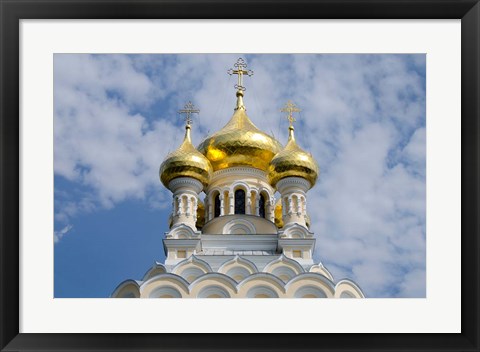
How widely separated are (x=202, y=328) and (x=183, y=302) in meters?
0.37

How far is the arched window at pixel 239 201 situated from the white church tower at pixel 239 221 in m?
0.02

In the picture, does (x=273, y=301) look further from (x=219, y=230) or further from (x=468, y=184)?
(x=219, y=230)

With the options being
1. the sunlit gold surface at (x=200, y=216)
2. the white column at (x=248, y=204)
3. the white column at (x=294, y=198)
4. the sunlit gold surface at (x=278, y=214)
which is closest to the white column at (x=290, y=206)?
the white column at (x=294, y=198)

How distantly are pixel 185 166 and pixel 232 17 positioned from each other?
350 inches

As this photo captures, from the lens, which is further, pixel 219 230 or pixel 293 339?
pixel 219 230

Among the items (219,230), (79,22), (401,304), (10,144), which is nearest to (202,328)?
(401,304)

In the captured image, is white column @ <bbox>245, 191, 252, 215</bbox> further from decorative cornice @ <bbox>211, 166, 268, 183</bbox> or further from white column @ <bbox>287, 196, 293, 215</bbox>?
white column @ <bbox>287, 196, 293, 215</bbox>

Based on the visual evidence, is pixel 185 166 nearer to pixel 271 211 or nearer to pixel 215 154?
pixel 215 154

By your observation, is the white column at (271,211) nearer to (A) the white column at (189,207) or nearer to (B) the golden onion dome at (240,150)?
(B) the golden onion dome at (240,150)

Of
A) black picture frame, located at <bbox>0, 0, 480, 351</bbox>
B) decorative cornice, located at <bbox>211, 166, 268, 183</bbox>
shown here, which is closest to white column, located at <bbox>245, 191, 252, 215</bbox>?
decorative cornice, located at <bbox>211, 166, 268, 183</bbox>

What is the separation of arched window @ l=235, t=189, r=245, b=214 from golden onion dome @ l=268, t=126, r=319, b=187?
3.05ft

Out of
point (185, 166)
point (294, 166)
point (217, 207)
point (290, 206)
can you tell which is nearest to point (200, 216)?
point (217, 207)

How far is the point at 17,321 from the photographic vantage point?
5.03 m

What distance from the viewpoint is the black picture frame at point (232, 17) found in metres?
4.99
